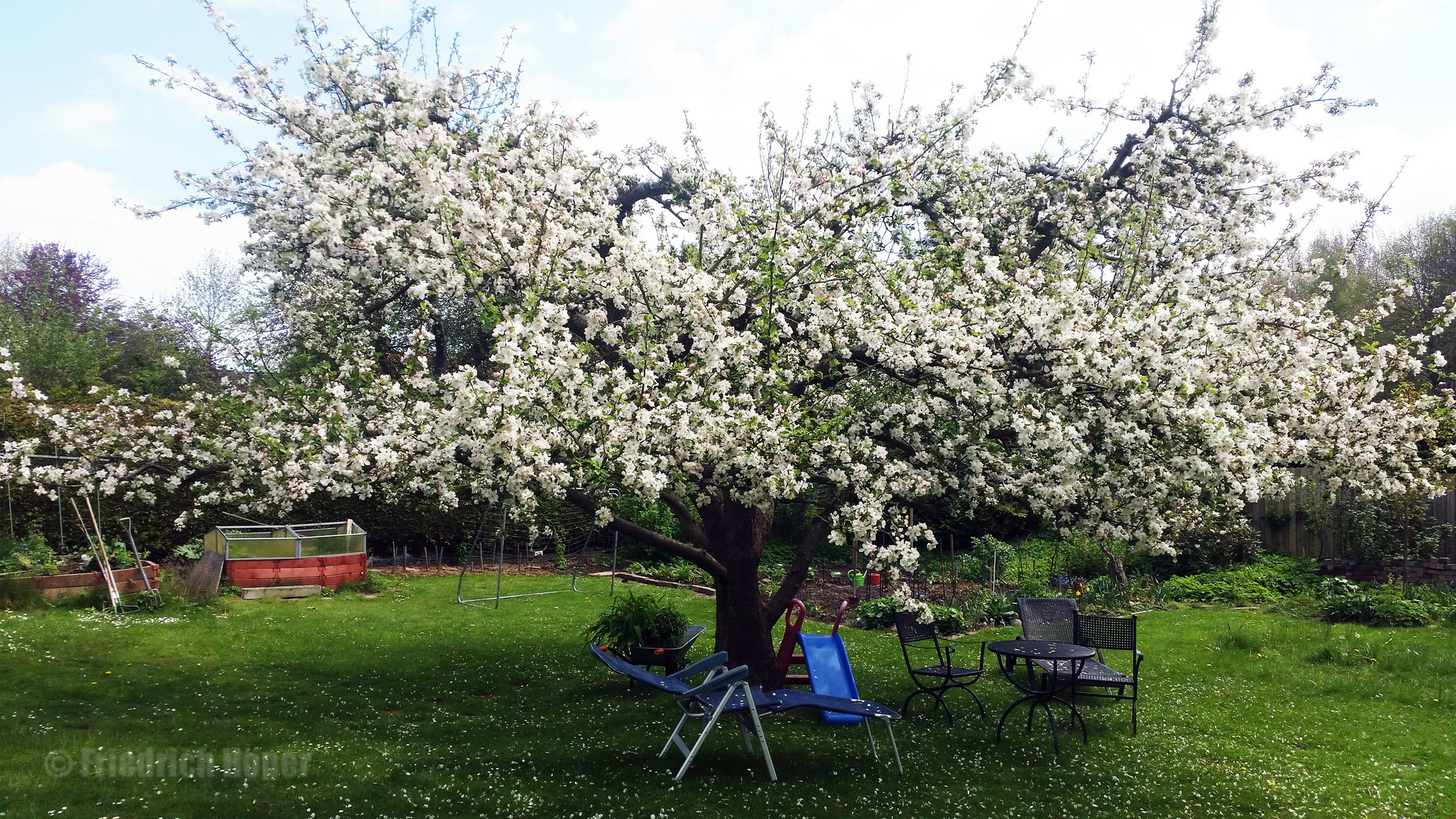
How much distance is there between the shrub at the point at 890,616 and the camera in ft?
40.4

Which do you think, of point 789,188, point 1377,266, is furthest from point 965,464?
point 1377,266

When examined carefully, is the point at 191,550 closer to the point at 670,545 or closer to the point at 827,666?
the point at 670,545

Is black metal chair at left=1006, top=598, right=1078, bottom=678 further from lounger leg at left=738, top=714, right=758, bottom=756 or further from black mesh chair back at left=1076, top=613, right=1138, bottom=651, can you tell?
lounger leg at left=738, top=714, right=758, bottom=756

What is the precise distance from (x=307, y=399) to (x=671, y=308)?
317cm

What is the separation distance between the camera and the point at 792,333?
787 centimetres

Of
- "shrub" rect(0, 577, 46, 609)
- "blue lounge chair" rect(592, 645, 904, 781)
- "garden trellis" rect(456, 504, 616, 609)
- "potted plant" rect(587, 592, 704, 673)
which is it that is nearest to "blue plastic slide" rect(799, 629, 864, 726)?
"blue lounge chair" rect(592, 645, 904, 781)

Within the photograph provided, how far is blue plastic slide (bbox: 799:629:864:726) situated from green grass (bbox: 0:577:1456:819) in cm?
26

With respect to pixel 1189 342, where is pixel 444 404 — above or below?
below

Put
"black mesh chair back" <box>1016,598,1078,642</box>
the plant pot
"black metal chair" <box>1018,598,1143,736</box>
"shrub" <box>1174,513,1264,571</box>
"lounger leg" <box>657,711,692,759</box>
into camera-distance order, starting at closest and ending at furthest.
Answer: "lounger leg" <box>657,711,692,759</box>
"black metal chair" <box>1018,598,1143,736</box>
the plant pot
"black mesh chair back" <box>1016,598,1078,642</box>
"shrub" <box>1174,513,1264,571</box>

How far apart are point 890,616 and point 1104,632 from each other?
15.4 feet

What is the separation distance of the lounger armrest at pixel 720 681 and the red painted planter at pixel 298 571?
10.5m

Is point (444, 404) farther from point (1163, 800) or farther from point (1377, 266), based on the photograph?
point (1377, 266)

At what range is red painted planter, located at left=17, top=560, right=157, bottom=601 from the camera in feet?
38.4

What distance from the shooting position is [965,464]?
25.0ft
